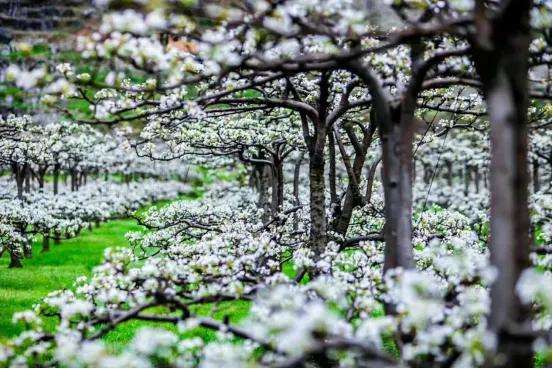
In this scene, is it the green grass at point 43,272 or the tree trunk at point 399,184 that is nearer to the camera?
the tree trunk at point 399,184

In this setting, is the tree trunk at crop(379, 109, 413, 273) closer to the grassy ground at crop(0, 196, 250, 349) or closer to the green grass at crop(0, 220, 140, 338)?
the grassy ground at crop(0, 196, 250, 349)

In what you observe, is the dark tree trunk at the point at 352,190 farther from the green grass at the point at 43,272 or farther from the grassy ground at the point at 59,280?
the green grass at the point at 43,272

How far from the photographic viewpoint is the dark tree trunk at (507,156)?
13.1 ft

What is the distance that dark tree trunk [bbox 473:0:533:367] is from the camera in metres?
3.99

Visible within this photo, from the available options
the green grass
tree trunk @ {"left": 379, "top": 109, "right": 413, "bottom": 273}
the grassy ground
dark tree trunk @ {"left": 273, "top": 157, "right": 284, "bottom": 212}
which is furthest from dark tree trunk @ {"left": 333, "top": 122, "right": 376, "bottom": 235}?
the green grass

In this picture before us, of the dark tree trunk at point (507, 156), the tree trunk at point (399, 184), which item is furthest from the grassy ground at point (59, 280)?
the dark tree trunk at point (507, 156)

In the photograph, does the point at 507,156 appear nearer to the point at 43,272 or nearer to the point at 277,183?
the point at 277,183

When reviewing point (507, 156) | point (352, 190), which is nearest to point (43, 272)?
point (352, 190)

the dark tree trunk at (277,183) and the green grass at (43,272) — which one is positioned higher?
the dark tree trunk at (277,183)

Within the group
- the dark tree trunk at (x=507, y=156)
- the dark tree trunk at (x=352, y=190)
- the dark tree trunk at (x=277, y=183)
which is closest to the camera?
the dark tree trunk at (x=507, y=156)

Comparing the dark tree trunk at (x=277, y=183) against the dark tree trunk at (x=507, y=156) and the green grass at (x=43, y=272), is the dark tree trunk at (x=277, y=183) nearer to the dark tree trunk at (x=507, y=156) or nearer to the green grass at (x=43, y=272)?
the green grass at (x=43, y=272)

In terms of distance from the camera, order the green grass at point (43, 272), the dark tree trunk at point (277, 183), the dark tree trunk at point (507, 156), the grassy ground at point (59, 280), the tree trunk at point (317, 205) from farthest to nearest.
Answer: the dark tree trunk at point (277, 183) → the green grass at point (43, 272) → the grassy ground at point (59, 280) → the tree trunk at point (317, 205) → the dark tree trunk at point (507, 156)

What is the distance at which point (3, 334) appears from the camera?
1091 centimetres

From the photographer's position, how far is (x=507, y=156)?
4.07m
